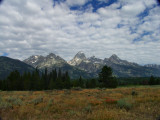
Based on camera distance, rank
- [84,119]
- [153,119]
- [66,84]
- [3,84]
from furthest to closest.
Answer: [66,84] → [3,84] → [84,119] → [153,119]

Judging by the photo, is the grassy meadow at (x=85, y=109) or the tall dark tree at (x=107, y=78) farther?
the tall dark tree at (x=107, y=78)

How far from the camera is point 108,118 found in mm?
6543

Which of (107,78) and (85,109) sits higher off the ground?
(107,78)

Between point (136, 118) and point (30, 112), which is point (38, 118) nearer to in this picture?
point (30, 112)

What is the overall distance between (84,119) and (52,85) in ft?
231

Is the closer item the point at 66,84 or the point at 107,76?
the point at 107,76

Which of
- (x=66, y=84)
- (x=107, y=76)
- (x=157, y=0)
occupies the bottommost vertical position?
(x=66, y=84)

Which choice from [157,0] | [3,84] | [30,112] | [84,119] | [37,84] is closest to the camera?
[157,0]

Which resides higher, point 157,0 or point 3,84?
point 157,0

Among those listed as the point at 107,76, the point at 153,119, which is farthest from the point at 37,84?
the point at 153,119

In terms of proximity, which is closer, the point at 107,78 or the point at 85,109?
the point at 85,109

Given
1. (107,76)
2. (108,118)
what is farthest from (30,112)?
(107,76)

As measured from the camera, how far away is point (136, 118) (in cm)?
671

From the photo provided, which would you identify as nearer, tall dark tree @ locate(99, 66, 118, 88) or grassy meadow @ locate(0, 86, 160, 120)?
grassy meadow @ locate(0, 86, 160, 120)
